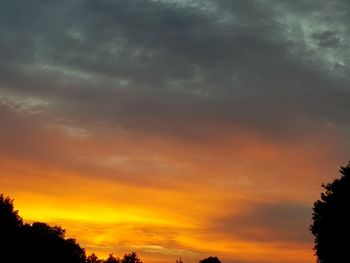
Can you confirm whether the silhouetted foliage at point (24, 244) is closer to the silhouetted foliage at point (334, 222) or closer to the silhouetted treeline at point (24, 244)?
the silhouetted treeline at point (24, 244)

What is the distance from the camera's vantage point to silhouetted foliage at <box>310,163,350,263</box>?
6769 centimetres

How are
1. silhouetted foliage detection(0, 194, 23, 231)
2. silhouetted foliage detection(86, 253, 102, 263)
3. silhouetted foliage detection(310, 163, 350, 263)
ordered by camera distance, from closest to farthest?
silhouetted foliage detection(310, 163, 350, 263) < silhouetted foliage detection(0, 194, 23, 231) < silhouetted foliage detection(86, 253, 102, 263)

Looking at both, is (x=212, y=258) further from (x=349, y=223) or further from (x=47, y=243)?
(x=349, y=223)

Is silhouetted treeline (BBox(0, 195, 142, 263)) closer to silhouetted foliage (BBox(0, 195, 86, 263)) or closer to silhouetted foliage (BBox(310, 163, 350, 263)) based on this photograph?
silhouetted foliage (BBox(0, 195, 86, 263))

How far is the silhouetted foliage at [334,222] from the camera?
6769cm

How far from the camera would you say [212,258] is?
558 ft

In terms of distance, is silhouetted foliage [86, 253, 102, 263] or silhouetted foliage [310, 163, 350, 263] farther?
silhouetted foliage [86, 253, 102, 263]

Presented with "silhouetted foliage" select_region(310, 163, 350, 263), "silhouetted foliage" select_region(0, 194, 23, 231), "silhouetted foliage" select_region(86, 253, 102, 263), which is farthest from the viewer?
"silhouetted foliage" select_region(86, 253, 102, 263)

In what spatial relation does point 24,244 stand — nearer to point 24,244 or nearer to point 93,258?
point 24,244

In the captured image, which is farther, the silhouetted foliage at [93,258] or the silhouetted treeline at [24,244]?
the silhouetted foliage at [93,258]

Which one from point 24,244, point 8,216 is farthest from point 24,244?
point 8,216

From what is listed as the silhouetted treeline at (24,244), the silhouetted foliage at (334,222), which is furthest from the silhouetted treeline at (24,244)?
the silhouetted foliage at (334,222)

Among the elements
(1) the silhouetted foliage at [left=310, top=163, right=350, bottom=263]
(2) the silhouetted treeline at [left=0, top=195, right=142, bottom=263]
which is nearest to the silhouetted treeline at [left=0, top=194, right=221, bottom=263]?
(2) the silhouetted treeline at [left=0, top=195, right=142, bottom=263]

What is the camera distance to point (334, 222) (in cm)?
6944
